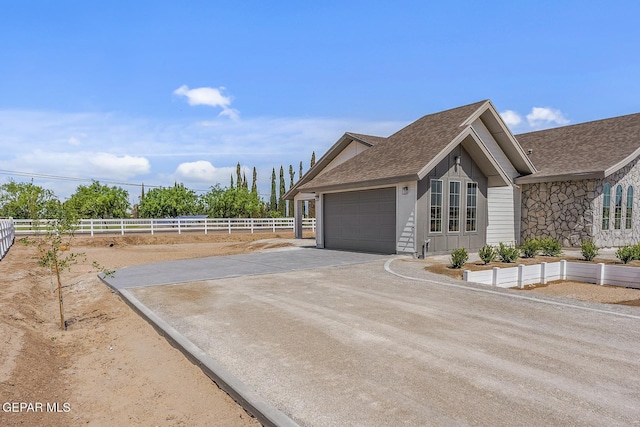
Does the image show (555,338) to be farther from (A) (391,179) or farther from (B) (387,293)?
(A) (391,179)

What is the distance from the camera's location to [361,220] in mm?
16938

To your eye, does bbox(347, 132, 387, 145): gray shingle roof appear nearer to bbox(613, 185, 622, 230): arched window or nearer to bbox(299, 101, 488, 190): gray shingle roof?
bbox(299, 101, 488, 190): gray shingle roof

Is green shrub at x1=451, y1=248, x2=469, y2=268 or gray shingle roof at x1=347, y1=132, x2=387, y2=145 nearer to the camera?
green shrub at x1=451, y1=248, x2=469, y2=268

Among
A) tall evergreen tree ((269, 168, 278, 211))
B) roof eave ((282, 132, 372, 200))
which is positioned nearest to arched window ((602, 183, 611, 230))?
roof eave ((282, 132, 372, 200))

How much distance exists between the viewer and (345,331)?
577 centimetres

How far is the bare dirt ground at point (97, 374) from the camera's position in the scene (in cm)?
376

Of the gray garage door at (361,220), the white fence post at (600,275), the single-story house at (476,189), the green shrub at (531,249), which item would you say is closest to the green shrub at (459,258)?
the single-story house at (476,189)

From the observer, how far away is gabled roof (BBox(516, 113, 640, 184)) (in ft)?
54.2

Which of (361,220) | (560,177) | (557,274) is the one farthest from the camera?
(560,177)

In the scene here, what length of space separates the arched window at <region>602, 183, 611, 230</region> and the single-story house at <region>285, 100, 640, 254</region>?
0.04m

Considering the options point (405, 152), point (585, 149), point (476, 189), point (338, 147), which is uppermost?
point (338, 147)

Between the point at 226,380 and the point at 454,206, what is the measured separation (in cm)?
1344

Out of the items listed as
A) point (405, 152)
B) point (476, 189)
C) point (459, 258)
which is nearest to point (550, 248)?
point (476, 189)

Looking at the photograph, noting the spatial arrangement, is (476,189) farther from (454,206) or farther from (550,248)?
(550,248)
